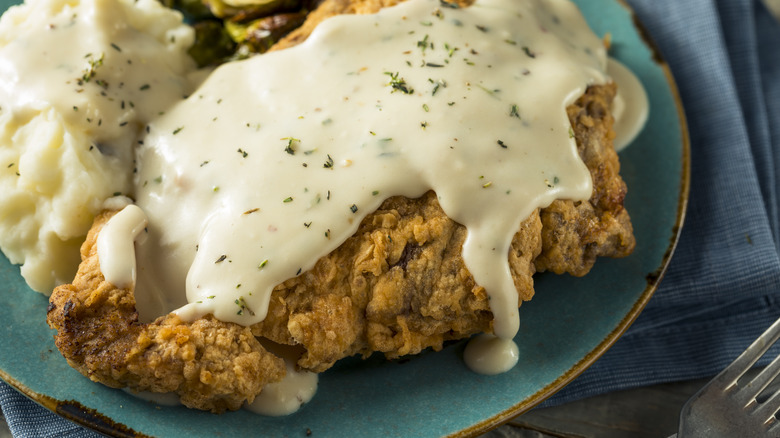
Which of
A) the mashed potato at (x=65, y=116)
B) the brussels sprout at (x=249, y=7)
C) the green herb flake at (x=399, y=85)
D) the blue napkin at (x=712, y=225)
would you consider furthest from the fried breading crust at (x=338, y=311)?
the brussels sprout at (x=249, y=7)

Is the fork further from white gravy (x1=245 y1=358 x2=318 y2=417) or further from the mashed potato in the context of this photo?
the mashed potato

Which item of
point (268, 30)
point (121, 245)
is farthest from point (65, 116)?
point (268, 30)

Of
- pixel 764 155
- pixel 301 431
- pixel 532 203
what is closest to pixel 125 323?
pixel 301 431

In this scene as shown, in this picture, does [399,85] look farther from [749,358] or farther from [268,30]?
[749,358]

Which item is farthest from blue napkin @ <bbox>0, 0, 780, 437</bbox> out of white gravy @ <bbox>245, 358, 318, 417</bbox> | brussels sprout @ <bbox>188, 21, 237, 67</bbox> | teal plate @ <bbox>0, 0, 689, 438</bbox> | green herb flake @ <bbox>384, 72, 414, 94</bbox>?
brussels sprout @ <bbox>188, 21, 237, 67</bbox>

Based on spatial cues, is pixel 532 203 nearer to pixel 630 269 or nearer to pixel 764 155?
pixel 630 269

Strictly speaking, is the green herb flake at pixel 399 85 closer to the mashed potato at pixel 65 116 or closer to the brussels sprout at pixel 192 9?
the mashed potato at pixel 65 116
